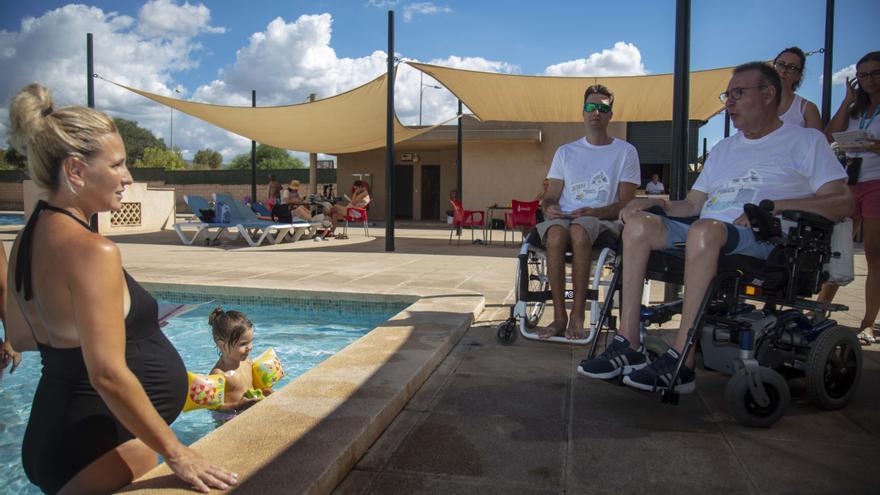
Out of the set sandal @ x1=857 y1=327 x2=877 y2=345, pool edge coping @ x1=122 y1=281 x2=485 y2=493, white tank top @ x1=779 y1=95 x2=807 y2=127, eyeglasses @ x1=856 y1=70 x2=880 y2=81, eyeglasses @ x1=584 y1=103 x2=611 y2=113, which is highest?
eyeglasses @ x1=856 y1=70 x2=880 y2=81

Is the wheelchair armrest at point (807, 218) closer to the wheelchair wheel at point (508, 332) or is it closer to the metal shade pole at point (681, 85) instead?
the wheelchair wheel at point (508, 332)

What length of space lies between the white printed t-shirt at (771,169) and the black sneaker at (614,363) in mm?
678

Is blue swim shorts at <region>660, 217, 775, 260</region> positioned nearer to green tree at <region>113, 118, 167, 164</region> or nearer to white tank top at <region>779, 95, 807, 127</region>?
white tank top at <region>779, 95, 807, 127</region>

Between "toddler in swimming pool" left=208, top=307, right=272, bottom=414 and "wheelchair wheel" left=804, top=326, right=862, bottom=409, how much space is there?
2.33 meters

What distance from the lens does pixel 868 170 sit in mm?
3021

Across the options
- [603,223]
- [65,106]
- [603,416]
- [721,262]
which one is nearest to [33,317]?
[65,106]

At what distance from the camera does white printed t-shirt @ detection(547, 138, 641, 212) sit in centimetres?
325

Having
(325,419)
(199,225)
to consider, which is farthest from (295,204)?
(325,419)

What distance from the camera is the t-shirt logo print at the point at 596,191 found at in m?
3.25

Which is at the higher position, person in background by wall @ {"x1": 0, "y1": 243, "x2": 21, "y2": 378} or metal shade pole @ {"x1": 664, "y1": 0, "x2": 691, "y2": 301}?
metal shade pole @ {"x1": 664, "y1": 0, "x2": 691, "y2": 301}

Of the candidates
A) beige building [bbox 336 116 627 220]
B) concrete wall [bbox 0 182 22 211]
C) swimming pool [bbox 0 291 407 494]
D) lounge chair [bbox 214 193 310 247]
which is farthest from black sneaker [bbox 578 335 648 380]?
concrete wall [bbox 0 182 22 211]

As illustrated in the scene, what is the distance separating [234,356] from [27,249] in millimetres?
1677

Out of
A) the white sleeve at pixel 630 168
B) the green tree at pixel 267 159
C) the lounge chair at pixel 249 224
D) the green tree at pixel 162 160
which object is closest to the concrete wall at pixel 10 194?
the green tree at pixel 162 160

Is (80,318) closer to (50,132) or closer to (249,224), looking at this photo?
(50,132)
